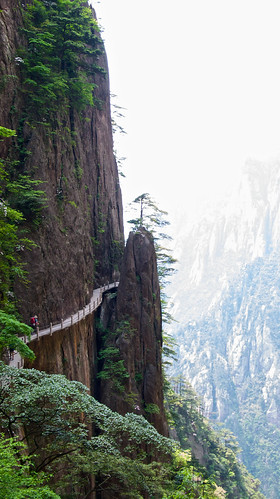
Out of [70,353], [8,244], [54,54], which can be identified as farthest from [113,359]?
[54,54]

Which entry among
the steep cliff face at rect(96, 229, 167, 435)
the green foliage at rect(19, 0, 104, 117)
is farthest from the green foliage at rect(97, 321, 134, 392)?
the green foliage at rect(19, 0, 104, 117)

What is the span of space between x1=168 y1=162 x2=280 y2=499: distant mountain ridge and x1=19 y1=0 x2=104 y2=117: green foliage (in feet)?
367

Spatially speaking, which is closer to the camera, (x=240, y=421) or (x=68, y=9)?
(x=68, y=9)

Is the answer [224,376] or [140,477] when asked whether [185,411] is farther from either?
[224,376]

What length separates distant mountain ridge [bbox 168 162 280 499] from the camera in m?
131

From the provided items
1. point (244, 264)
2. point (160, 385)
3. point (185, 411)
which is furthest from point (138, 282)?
point (244, 264)

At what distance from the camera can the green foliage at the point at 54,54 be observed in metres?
18.7

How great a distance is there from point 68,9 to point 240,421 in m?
135

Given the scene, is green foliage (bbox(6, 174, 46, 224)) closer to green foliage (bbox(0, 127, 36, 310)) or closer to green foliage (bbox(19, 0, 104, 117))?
green foliage (bbox(0, 127, 36, 310))

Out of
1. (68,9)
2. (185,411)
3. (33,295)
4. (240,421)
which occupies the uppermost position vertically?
(68,9)

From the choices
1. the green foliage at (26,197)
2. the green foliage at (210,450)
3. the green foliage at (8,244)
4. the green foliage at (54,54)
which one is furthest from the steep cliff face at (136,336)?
the green foliage at (210,450)

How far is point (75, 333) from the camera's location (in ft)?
60.1

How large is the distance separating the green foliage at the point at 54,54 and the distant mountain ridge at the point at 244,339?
112 meters

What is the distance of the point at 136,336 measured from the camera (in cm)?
2328
